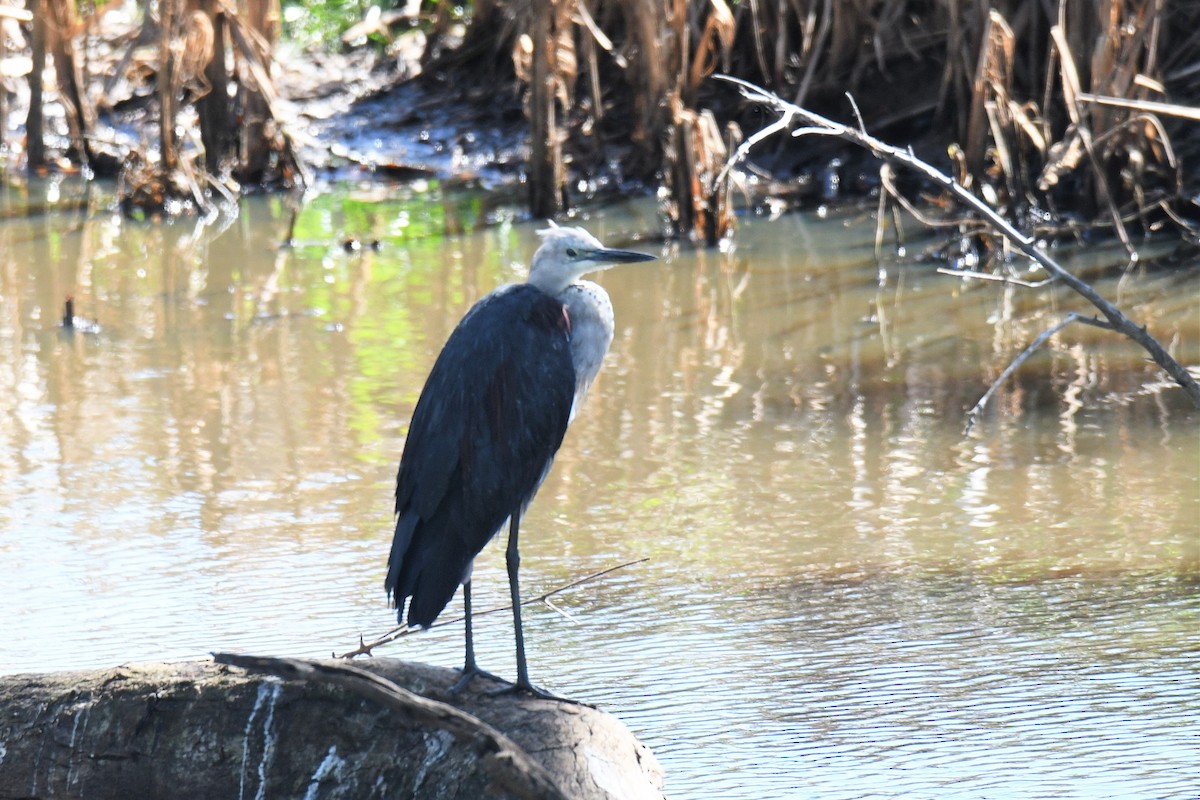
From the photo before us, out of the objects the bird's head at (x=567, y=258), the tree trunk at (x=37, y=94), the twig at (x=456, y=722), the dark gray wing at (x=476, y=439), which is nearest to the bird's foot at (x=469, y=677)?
the dark gray wing at (x=476, y=439)

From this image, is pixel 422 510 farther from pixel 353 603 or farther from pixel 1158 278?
pixel 1158 278

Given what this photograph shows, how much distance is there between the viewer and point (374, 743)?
11.3ft

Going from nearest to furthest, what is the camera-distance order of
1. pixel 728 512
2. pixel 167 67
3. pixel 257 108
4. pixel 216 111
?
pixel 728 512, pixel 167 67, pixel 257 108, pixel 216 111

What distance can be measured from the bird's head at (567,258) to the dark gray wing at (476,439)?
0.45ft

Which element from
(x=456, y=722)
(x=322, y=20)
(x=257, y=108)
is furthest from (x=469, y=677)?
(x=322, y=20)

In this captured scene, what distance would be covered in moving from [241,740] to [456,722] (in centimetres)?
96

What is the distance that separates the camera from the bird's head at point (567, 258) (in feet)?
13.9

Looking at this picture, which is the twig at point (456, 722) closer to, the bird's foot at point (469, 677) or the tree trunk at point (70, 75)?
the bird's foot at point (469, 677)

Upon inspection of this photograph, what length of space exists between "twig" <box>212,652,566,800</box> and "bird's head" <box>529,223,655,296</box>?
164 cm

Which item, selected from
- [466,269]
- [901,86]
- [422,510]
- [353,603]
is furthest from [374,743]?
[901,86]

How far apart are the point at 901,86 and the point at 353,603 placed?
8489 millimetres

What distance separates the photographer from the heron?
3855 millimetres

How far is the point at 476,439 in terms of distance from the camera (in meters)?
3.95

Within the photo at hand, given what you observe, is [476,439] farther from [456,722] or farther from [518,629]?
[456,722]
